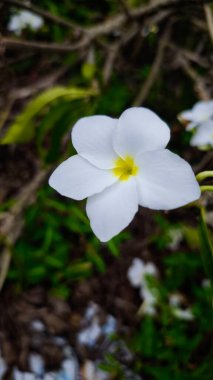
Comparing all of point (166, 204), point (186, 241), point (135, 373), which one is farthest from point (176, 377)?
point (166, 204)

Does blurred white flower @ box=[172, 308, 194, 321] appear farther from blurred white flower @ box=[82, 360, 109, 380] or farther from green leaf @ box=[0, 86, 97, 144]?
green leaf @ box=[0, 86, 97, 144]

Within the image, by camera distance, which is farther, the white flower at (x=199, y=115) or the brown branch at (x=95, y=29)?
the brown branch at (x=95, y=29)

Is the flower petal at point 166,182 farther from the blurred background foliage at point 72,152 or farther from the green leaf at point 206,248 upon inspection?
the blurred background foliage at point 72,152

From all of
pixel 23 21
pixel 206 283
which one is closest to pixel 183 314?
pixel 206 283

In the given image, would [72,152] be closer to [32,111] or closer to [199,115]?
[32,111]

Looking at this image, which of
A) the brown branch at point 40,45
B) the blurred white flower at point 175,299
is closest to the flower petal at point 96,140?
the brown branch at point 40,45

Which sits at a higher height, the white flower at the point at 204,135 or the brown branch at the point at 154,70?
the white flower at the point at 204,135

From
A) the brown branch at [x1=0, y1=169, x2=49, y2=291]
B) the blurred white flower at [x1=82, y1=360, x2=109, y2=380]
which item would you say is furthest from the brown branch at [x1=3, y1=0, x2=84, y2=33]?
the blurred white flower at [x1=82, y1=360, x2=109, y2=380]
